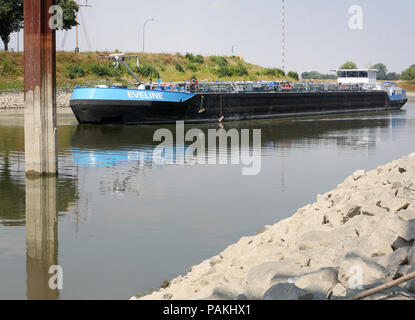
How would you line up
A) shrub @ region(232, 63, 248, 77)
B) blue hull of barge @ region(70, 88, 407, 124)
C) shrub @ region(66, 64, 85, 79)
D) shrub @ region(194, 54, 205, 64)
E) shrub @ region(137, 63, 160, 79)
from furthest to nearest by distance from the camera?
shrub @ region(232, 63, 248, 77)
shrub @ region(194, 54, 205, 64)
shrub @ region(137, 63, 160, 79)
shrub @ region(66, 64, 85, 79)
blue hull of barge @ region(70, 88, 407, 124)

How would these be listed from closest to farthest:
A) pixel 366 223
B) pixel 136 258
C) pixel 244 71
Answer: pixel 366 223
pixel 136 258
pixel 244 71

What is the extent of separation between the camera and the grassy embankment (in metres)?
58.8

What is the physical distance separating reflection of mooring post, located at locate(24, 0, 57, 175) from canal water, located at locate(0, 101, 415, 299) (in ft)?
1.93

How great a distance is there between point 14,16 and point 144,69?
14610 millimetres

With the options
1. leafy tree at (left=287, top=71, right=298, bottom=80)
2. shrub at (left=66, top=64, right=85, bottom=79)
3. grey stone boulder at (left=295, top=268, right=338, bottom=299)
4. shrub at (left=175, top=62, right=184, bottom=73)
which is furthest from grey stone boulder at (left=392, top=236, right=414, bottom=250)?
leafy tree at (left=287, top=71, right=298, bottom=80)

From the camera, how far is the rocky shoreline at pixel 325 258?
5.19 m

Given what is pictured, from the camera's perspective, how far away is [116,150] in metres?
21.2

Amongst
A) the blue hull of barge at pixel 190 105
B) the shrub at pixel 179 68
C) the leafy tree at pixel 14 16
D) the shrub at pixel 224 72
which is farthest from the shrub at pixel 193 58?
the blue hull of barge at pixel 190 105

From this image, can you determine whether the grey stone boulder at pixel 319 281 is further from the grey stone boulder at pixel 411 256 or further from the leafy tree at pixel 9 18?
the leafy tree at pixel 9 18

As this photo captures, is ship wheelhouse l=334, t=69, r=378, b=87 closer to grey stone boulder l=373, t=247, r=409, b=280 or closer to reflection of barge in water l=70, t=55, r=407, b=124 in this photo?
reflection of barge in water l=70, t=55, r=407, b=124

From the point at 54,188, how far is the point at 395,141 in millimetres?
17719

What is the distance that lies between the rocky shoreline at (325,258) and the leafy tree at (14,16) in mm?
57262
